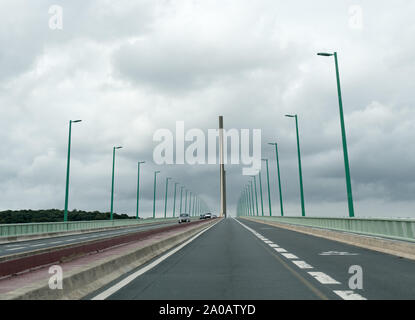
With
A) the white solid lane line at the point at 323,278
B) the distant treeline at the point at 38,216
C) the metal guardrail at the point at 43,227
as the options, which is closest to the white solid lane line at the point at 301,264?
the white solid lane line at the point at 323,278

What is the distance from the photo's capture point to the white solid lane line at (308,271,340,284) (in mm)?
8750

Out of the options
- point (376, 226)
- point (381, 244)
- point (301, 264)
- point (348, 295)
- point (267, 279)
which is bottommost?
point (348, 295)

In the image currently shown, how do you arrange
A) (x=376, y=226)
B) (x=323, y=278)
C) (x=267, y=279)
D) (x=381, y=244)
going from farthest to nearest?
(x=376, y=226)
(x=381, y=244)
(x=323, y=278)
(x=267, y=279)

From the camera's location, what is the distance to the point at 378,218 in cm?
1825

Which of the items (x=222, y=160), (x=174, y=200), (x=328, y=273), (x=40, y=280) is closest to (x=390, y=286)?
(x=328, y=273)

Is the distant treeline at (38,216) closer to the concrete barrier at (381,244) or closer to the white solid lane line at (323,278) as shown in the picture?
the concrete barrier at (381,244)

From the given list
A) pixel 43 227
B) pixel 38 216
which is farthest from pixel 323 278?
pixel 38 216

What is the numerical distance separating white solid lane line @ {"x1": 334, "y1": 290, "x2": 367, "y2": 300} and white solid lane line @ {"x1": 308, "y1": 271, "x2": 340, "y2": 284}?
1.10 meters

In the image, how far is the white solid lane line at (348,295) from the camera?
6994mm

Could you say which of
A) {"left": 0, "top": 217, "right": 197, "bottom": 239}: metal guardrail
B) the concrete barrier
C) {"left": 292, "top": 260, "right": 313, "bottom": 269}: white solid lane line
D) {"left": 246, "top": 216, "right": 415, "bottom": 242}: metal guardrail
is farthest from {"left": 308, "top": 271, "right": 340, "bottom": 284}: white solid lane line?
{"left": 0, "top": 217, "right": 197, "bottom": 239}: metal guardrail

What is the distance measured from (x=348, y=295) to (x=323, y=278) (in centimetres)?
198

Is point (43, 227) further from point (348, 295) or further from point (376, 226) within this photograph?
point (348, 295)

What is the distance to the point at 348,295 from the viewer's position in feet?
23.8

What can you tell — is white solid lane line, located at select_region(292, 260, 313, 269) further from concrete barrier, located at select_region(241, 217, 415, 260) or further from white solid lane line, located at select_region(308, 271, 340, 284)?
concrete barrier, located at select_region(241, 217, 415, 260)
